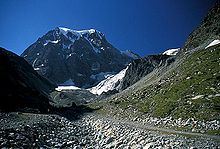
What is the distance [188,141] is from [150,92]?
4702 centimetres

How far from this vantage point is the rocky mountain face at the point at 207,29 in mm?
109500

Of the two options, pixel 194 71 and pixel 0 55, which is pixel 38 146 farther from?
pixel 0 55

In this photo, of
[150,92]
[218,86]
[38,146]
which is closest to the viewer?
[38,146]

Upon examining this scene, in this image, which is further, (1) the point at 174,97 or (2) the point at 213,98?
(1) the point at 174,97

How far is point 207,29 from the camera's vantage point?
11569 cm

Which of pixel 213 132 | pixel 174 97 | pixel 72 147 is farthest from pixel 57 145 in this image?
pixel 174 97

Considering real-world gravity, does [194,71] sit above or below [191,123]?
above

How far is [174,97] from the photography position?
53531 millimetres

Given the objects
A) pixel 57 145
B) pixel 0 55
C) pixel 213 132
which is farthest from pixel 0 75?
pixel 213 132

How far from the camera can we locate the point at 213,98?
4256cm

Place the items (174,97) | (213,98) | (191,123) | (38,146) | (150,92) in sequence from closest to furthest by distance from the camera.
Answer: (38,146), (191,123), (213,98), (174,97), (150,92)

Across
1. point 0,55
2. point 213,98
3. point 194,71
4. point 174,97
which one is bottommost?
point 213,98

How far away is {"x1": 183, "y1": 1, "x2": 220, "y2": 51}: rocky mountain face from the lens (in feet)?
359

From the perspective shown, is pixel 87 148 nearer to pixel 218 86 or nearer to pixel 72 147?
pixel 72 147
